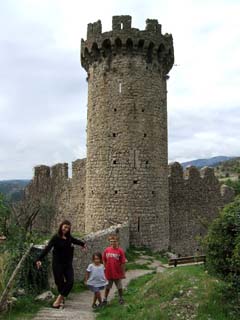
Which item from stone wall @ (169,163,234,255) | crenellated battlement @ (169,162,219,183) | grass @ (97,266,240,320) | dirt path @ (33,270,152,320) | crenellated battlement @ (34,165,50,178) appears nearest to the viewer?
dirt path @ (33,270,152,320)

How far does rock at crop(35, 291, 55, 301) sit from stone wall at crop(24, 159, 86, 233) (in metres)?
15.6

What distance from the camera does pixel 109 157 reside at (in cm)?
2217

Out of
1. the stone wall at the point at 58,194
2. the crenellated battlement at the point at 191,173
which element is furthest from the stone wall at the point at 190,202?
the stone wall at the point at 58,194

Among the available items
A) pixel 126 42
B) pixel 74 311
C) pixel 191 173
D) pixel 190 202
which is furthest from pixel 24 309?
pixel 191 173

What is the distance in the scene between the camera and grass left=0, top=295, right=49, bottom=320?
31.5 feet

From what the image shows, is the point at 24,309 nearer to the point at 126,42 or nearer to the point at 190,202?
the point at 126,42

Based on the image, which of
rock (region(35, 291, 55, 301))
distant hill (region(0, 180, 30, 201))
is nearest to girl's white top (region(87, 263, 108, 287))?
rock (region(35, 291, 55, 301))

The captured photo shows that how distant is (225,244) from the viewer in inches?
401

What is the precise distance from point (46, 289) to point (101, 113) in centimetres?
1196

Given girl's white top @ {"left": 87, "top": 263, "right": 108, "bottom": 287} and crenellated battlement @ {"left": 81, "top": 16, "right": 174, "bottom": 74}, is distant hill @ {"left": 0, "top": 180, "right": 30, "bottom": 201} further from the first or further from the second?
crenellated battlement @ {"left": 81, "top": 16, "right": 174, "bottom": 74}

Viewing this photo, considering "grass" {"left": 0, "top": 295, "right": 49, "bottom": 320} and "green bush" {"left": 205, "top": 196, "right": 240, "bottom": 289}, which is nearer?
"grass" {"left": 0, "top": 295, "right": 49, "bottom": 320}

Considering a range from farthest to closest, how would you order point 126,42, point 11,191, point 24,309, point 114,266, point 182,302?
point 11,191 < point 126,42 < point 114,266 < point 182,302 < point 24,309

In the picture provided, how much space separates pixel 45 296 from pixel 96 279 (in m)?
1.37

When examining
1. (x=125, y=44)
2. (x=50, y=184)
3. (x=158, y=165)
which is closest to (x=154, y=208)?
(x=158, y=165)
